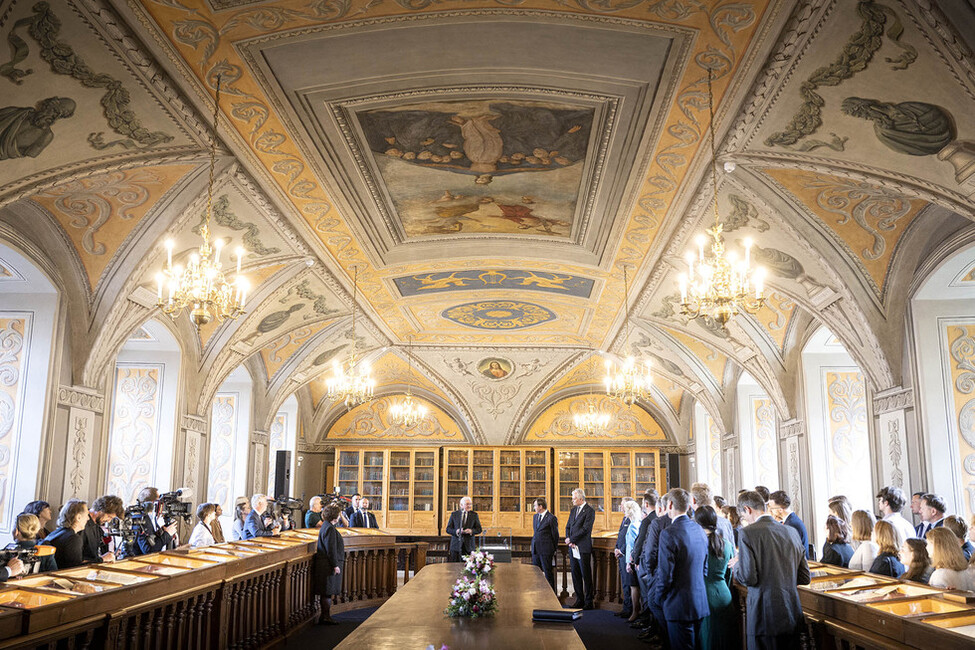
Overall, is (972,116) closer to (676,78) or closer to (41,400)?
(676,78)

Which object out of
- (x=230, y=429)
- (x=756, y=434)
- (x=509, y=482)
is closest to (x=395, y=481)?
(x=509, y=482)

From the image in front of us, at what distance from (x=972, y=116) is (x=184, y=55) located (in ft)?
18.2

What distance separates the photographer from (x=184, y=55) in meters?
5.56

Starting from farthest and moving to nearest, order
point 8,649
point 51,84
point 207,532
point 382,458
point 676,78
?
point 382,458 < point 207,532 < point 676,78 < point 51,84 < point 8,649

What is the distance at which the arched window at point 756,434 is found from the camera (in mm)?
13891

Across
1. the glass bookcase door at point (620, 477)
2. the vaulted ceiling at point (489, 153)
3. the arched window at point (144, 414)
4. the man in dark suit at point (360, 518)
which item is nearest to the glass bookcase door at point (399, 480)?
the glass bookcase door at point (620, 477)

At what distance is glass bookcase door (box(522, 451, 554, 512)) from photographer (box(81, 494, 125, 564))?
13.1m

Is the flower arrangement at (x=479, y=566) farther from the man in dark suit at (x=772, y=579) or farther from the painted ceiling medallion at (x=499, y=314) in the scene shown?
the painted ceiling medallion at (x=499, y=314)

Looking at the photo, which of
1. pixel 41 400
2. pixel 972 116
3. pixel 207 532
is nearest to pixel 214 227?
pixel 41 400

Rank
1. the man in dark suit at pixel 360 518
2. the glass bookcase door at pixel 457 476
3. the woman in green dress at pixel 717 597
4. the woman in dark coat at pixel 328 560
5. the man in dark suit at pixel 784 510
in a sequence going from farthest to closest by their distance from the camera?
the glass bookcase door at pixel 457 476
the man in dark suit at pixel 360 518
the woman in dark coat at pixel 328 560
the woman in green dress at pixel 717 597
the man in dark suit at pixel 784 510

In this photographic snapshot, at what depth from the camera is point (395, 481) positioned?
19375 mm

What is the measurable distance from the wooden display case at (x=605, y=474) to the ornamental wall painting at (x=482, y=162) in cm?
1033

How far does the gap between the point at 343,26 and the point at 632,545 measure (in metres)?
6.27

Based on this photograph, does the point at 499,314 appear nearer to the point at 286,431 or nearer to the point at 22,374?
the point at 286,431
